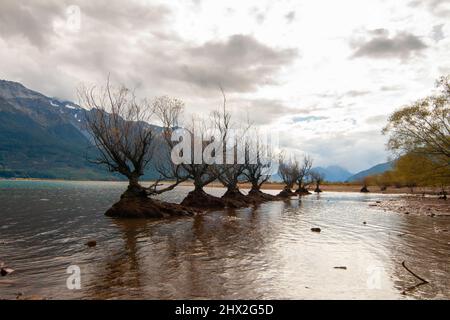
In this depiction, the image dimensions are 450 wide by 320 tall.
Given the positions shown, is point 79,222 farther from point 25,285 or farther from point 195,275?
point 195,275

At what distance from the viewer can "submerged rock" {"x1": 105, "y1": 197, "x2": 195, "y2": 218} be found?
1046 inches

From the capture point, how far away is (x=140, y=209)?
1057 inches

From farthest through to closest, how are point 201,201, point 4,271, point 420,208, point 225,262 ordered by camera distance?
point 420,208, point 201,201, point 225,262, point 4,271

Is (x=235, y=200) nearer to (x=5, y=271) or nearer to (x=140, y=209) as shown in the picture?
(x=140, y=209)

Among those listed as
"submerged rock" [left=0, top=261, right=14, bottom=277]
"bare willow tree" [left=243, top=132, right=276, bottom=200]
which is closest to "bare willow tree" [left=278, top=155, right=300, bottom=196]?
"bare willow tree" [left=243, top=132, right=276, bottom=200]

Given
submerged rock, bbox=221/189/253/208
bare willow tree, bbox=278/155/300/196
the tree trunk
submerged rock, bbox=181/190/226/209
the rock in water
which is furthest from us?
bare willow tree, bbox=278/155/300/196

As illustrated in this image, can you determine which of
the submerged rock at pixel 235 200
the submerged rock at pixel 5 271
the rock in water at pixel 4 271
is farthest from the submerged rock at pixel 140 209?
the rock in water at pixel 4 271

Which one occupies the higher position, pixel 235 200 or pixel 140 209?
pixel 140 209

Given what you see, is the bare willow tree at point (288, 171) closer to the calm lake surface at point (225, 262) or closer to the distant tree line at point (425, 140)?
the distant tree line at point (425, 140)

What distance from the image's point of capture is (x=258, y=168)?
58.7 meters

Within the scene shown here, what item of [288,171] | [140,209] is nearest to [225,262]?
[140,209]

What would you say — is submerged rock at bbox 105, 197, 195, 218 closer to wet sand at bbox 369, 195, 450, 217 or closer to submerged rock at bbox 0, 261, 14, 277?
submerged rock at bbox 0, 261, 14, 277
